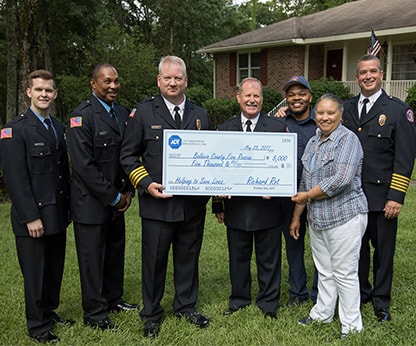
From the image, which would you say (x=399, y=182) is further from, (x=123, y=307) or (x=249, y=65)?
(x=249, y=65)

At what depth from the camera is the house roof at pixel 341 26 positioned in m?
15.5

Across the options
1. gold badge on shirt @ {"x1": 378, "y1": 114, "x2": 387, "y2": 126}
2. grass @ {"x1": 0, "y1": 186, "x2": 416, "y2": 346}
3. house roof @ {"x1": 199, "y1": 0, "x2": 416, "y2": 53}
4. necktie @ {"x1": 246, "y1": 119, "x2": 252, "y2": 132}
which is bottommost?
grass @ {"x1": 0, "y1": 186, "x2": 416, "y2": 346}

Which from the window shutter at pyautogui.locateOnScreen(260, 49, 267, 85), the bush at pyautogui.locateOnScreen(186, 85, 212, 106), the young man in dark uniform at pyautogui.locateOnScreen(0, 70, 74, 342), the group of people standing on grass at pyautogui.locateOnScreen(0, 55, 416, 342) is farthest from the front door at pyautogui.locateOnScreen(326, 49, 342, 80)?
the young man in dark uniform at pyautogui.locateOnScreen(0, 70, 74, 342)

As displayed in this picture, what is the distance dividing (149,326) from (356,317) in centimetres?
167

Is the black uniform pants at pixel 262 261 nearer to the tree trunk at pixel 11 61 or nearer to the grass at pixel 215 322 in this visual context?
the grass at pixel 215 322

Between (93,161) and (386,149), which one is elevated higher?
(386,149)

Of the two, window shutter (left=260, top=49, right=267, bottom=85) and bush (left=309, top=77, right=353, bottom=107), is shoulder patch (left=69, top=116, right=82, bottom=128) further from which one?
window shutter (left=260, top=49, right=267, bottom=85)

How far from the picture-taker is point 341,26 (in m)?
17.5

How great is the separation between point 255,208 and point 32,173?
70.9 inches

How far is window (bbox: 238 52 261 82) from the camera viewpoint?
20.0 m

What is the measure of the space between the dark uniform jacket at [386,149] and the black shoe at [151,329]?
204cm

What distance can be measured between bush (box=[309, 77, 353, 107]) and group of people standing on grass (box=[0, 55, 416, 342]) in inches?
473

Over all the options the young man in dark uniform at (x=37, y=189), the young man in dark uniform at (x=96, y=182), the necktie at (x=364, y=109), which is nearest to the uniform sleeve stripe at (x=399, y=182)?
the necktie at (x=364, y=109)

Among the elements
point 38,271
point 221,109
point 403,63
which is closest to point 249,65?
point 221,109
